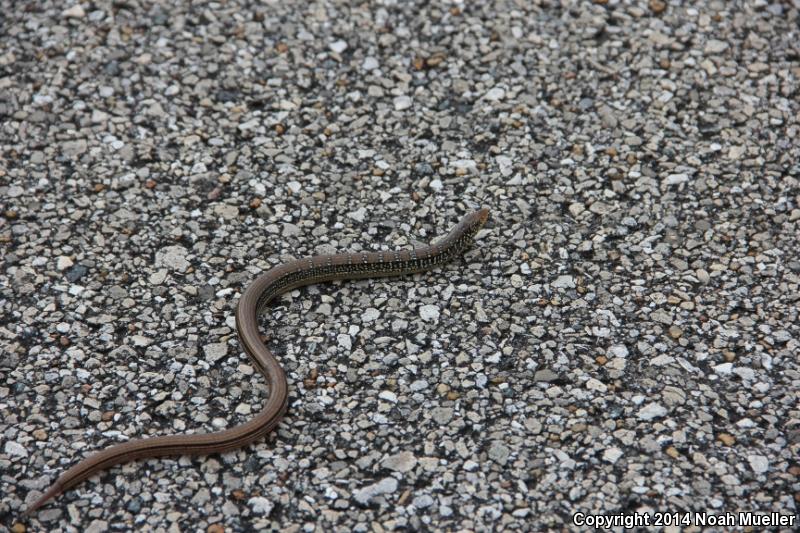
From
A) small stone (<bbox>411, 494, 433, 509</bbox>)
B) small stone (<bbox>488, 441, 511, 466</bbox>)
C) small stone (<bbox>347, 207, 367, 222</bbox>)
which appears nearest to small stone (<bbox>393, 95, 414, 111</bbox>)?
small stone (<bbox>347, 207, 367, 222</bbox>)

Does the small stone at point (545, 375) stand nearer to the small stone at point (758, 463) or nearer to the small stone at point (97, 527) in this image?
the small stone at point (758, 463)

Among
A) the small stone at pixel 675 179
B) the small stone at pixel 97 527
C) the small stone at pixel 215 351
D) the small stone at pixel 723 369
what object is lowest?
the small stone at pixel 97 527

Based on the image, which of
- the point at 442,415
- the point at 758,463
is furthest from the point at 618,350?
the point at 442,415

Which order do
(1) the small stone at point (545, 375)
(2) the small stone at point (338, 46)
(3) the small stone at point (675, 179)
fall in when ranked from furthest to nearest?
(2) the small stone at point (338, 46)
(3) the small stone at point (675, 179)
(1) the small stone at point (545, 375)

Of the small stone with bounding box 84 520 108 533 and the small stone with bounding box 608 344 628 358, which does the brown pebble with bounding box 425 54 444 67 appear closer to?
the small stone with bounding box 608 344 628 358

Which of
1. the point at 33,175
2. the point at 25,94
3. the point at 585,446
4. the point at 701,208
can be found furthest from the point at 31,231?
the point at 701,208

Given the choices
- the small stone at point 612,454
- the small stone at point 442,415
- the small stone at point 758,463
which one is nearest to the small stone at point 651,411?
the small stone at point 612,454

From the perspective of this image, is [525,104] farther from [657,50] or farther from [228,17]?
[228,17]

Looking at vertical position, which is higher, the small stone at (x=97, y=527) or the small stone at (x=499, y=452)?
the small stone at (x=499, y=452)
